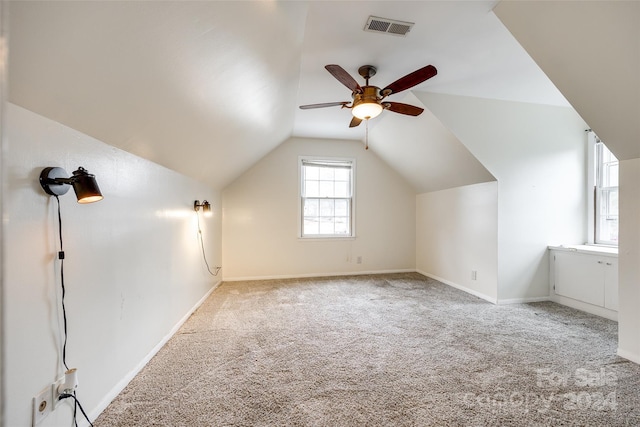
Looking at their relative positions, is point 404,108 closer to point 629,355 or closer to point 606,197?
point 629,355

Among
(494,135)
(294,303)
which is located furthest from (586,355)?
(294,303)

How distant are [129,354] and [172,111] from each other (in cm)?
160

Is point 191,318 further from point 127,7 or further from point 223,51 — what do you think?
point 127,7

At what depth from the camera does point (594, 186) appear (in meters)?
3.59

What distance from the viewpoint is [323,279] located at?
468cm

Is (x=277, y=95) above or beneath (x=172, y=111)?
above

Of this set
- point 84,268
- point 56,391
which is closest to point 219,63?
point 84,268

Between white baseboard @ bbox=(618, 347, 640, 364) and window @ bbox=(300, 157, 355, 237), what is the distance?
352 centimetres

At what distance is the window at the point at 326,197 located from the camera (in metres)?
4.95

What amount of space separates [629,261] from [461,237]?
203 centimetres

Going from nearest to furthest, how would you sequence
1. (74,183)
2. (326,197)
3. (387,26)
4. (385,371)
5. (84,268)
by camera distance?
(74,183), (84,268), (385,371), (387,26), (326,197)

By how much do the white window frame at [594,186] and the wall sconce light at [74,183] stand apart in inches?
201

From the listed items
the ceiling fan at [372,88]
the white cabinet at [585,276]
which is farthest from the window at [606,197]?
the ceiling fan at [372,88]

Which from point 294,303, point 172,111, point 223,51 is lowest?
point 294,303
